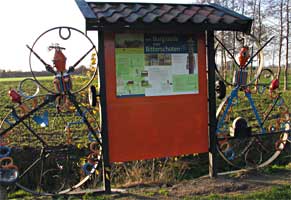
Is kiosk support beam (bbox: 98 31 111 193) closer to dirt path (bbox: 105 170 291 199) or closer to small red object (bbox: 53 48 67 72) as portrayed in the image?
dirt path (bbox: 105 170 291 199)

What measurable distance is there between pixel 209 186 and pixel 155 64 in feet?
6.16

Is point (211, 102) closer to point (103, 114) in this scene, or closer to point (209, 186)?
point (209, 186)

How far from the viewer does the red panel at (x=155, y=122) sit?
15.5 feet

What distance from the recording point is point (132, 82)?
189 inches

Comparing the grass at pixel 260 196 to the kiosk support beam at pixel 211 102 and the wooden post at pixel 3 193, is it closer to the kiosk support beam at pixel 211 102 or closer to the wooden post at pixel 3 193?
the kiosk support beam at pixel 211 102

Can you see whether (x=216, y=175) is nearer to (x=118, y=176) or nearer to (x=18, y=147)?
(x=118, y=176)

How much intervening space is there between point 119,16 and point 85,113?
139cm

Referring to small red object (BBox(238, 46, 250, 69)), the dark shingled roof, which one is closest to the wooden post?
the dark shingled roof

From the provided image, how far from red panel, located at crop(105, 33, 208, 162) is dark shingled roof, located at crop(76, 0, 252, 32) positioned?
0.31 meters

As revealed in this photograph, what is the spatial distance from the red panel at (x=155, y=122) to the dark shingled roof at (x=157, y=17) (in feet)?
1.01

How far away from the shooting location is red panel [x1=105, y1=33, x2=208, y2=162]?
15.5ft

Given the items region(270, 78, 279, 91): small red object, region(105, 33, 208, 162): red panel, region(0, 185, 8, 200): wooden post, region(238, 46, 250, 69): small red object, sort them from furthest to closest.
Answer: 1. region(270, 78, 279, 91): small red object
2. region(238, 46, 250, 69): small red object
3. region(105, 33, 208, 162): red panel
4. region(0, 185, 8, 200): wooden post

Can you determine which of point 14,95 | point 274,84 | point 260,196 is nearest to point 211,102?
point 274,84

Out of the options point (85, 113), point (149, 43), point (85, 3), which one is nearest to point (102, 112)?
point (85, 113)
